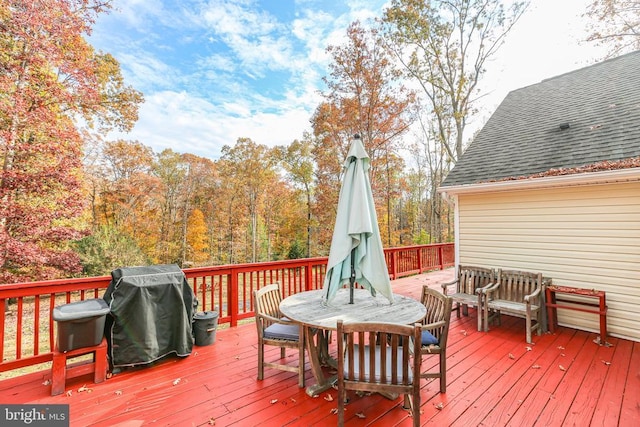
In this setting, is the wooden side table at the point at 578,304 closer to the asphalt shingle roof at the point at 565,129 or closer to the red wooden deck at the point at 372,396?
the red wooden deck at the point at 372,396

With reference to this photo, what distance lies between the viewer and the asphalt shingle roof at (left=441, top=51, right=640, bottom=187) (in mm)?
4414

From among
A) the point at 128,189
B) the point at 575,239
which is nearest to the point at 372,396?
the point at 575,239

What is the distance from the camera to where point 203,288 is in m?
4.02

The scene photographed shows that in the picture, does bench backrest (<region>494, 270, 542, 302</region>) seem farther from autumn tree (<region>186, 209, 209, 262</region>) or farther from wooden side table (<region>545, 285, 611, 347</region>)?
autumn tree (<region>186, 209, 209, 262</region>)

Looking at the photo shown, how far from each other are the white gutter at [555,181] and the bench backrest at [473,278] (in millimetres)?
1421

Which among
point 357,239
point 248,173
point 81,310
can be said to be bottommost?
point 81,310

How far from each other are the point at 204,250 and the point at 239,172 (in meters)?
5.71

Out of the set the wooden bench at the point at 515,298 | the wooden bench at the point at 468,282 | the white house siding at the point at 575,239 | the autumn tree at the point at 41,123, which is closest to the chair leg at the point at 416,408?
the wooden bench at the point at 515,298

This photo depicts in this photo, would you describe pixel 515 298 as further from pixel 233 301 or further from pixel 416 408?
pixel 233 301

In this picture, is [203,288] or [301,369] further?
[203,288]

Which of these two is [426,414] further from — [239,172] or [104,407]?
[239,172]

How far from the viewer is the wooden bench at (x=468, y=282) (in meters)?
4.55

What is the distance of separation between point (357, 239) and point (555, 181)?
3.55 metres

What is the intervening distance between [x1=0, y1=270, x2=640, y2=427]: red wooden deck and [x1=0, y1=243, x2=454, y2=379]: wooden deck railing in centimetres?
50
